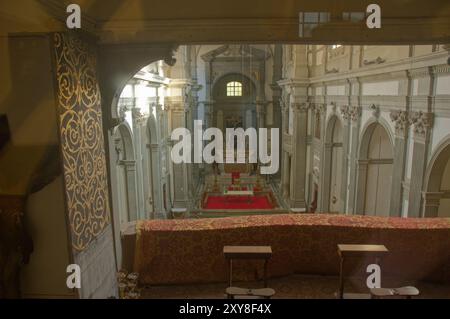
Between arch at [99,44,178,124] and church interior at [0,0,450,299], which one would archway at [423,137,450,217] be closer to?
church interior at [0,0,450,299]

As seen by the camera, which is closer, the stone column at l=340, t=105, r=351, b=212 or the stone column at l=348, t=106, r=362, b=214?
the stone column at l=348, t=106, r=362, b=214

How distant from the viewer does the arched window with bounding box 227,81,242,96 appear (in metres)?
28.1

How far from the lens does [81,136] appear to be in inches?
136

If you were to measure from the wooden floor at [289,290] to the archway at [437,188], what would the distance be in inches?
136

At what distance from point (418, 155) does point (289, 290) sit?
5115 millimetres

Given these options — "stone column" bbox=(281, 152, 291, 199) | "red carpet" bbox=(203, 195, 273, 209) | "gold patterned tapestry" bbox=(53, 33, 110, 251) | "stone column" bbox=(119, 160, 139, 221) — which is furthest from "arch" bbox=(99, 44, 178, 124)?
"stone column" bbox=(281, 152, 291, 199)

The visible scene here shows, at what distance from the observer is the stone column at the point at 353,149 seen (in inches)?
460

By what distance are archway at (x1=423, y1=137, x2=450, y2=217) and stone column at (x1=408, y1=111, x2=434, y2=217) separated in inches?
7.6

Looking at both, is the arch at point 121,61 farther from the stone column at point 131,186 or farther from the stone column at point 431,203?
the stone column at point 131,186

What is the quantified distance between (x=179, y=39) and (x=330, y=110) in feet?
38.7

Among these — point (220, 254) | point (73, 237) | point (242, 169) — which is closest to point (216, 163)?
point (242, 169)

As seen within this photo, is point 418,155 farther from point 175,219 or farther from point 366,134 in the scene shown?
point 175,219

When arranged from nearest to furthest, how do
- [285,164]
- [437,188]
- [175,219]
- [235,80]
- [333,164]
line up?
[175,219], [437,188], [333,164], [285,164], [235,80]

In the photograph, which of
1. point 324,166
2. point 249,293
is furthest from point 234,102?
point 249,293
